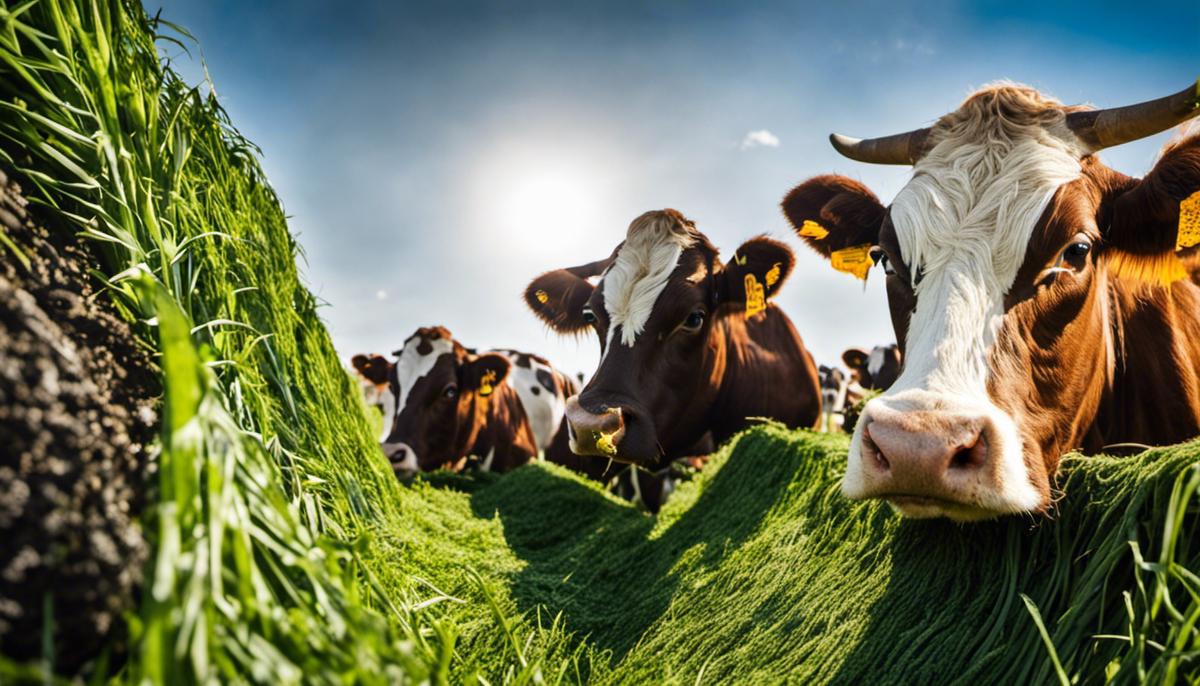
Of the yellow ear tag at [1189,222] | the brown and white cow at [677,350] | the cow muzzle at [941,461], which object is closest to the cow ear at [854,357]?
the brown and white cow at [677,350]

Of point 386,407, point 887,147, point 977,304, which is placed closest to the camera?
point 977,304

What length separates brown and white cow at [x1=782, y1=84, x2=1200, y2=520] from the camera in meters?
1.51

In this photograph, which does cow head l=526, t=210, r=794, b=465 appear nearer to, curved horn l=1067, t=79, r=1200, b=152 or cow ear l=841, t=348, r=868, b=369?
curved horn l=1067, t=79, r=1200, b=152

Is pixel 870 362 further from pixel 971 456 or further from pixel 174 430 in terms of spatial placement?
pixel 174 430

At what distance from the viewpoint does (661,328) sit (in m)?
4.09

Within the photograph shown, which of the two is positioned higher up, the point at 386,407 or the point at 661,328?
the point at 386,407

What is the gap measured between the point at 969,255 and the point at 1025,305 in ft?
0.68

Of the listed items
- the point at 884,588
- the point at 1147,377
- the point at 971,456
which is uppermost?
the point at 971,456

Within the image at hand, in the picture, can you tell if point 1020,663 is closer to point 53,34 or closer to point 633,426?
point 53,34

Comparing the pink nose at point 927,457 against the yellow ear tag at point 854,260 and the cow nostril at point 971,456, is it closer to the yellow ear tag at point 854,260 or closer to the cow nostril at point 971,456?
the cow nostril at point 971,456

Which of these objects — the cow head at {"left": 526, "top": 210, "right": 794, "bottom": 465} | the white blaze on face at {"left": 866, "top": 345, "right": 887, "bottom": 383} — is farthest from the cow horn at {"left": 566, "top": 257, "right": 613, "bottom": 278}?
the white blaze on face at {"left": 866, "top": 345, "right": 887, "bottom": 383}

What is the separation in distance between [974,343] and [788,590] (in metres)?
0.83

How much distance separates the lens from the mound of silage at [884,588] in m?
1.06

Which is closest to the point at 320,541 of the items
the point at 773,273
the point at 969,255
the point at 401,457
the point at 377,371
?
the point at 969,255
